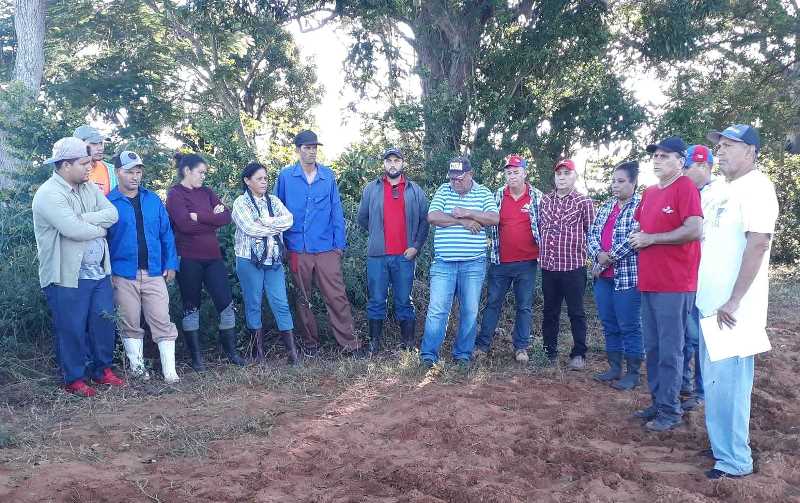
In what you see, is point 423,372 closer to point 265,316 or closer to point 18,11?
point 265,316

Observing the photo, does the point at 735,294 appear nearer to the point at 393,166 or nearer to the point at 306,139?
the point at 393,166

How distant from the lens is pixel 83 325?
570 cm

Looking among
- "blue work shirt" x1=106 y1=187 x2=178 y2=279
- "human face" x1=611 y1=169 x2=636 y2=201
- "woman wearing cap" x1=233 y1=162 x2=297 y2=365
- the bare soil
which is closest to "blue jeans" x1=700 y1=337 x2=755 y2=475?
the bare soil

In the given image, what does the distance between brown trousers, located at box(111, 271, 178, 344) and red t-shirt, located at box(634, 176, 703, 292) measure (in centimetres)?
405

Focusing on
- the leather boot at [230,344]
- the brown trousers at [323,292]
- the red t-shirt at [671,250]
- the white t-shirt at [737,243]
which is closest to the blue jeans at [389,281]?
the brown trousers at [323,292]

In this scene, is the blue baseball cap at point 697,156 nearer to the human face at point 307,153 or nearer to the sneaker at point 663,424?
the sneaker at point 663,424

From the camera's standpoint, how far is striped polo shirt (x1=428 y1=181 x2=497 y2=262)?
6.43 metres

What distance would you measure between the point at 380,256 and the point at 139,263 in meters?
2.25

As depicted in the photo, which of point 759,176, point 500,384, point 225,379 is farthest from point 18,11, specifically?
point 759,176

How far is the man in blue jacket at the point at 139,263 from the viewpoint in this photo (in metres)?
6.04

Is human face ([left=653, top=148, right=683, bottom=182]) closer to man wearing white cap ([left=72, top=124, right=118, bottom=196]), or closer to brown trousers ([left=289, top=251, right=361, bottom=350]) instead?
brown trousers ([left=289, top=251, right=361, bottom=350])

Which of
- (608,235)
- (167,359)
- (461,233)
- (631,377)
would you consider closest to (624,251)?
(608,235)

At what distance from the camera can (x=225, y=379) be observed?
6.03m

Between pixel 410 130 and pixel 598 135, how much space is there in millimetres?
3309
